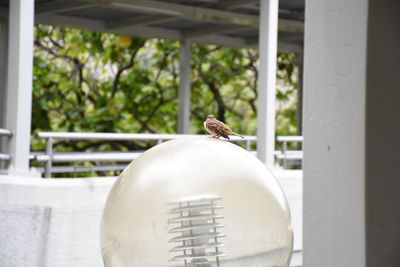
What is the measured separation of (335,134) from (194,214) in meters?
0.65

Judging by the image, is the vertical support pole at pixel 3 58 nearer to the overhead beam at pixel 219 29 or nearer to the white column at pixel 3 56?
the white column at pixel 3 56

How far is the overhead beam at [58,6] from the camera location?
9699 mm

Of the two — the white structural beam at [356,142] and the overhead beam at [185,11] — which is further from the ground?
the overhead beam at [185,11]

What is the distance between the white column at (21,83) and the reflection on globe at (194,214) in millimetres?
5548

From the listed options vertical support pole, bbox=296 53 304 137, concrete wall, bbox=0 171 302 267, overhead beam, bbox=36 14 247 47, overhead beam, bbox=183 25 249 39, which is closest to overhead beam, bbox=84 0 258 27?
overhead beam, bbox=183 25 249 39

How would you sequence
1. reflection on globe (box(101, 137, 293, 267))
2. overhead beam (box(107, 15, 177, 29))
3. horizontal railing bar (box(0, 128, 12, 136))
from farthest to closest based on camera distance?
overhead beam (box(107, 15, 177, 29)) < horizontal railing bar (box(0, 128, 12, 136)) < reflection on globe (box(101, 137, 293, 267))

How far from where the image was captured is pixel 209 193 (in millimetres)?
1764

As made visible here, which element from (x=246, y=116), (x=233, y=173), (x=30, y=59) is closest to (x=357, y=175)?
(x=233, y=173)

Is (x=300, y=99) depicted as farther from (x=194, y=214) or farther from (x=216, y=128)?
(x=194, y=214)

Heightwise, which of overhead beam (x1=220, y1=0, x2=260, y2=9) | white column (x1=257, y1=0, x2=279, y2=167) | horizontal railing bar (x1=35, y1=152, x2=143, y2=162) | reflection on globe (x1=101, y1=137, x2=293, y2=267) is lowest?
horizontal railing bar (x1=35, y1=152, x2=143, y2=162)

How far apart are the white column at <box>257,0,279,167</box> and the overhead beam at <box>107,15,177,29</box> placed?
2193 mm

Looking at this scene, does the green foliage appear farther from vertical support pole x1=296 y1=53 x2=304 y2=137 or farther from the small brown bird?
the small brown bird

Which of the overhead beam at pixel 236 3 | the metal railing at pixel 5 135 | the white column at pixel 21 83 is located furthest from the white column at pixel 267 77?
the metal railing at pixel 5 135

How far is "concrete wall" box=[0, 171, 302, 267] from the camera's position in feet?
20.8
